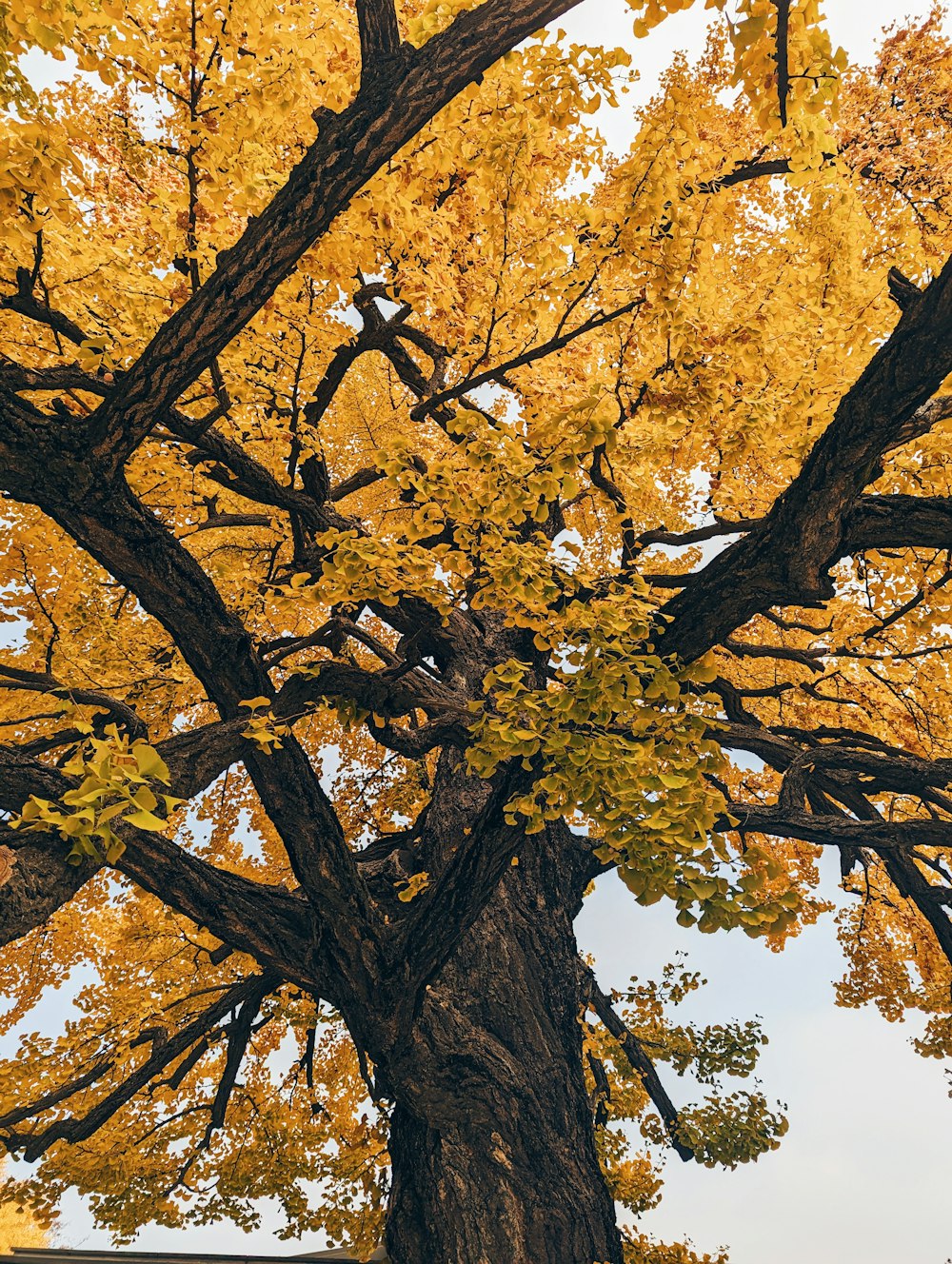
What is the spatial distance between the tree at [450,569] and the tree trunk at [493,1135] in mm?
27

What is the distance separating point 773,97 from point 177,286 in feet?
14.5

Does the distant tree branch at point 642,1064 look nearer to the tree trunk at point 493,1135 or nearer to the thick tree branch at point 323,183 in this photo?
the tree trunk at point 493,1135

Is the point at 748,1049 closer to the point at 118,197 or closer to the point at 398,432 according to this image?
the point at 398,432

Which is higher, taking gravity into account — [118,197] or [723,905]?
[118,197]

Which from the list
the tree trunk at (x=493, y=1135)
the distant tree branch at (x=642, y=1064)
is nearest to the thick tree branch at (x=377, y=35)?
the tree trunk at (x=493, y=1135)

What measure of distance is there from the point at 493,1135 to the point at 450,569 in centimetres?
352

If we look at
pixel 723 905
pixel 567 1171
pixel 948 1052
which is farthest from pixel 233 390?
pixel 948 1052

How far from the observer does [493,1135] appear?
470 centimetres

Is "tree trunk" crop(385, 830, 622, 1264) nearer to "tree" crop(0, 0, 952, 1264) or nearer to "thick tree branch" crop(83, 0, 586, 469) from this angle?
"tree" crop(0, 0, 952, 1264)

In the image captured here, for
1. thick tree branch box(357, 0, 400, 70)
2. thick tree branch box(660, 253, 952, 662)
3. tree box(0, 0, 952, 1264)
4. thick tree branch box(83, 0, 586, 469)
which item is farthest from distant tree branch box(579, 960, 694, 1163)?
thick tree branch box(357, 0, 400, 70)

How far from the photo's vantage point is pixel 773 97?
3.07 metres

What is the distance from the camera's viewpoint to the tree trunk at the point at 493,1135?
175 inches

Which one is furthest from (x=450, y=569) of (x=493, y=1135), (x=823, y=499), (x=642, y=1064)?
(x=642, y=1064)

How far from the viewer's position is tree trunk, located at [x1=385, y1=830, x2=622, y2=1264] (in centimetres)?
443
